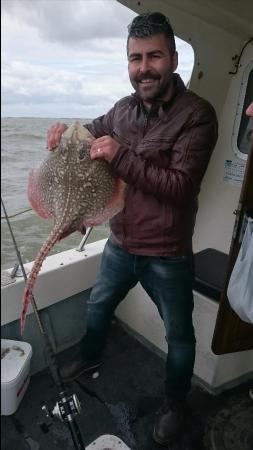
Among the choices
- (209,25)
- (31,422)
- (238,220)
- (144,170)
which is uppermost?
(209,25)

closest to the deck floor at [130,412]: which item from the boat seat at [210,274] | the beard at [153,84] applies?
the boat seat at [210,274]

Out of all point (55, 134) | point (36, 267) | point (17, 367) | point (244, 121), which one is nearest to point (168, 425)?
point (17, 367)

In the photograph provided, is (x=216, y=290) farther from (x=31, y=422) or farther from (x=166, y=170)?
(x=31, y=422)

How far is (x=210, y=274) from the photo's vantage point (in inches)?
109

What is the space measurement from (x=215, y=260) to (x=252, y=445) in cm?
132

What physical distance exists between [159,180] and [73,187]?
438mm

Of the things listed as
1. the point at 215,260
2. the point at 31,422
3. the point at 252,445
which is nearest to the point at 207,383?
the point at 252,445

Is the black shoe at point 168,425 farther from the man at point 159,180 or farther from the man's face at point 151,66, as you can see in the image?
the man's face at point 151,66

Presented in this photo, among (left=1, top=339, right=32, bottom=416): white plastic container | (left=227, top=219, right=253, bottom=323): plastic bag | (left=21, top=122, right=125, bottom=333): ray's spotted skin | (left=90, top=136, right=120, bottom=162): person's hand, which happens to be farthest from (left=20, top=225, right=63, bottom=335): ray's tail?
(left=227, top=219, right=253, bottom=323): plastic bag

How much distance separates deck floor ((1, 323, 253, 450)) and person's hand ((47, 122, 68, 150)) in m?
1.61

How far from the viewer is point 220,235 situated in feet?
11.6

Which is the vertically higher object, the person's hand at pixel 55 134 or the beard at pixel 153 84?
the beard at pixel 153 84

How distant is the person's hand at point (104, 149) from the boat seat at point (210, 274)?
1.22 metres

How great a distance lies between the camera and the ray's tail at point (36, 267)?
1478 mm
